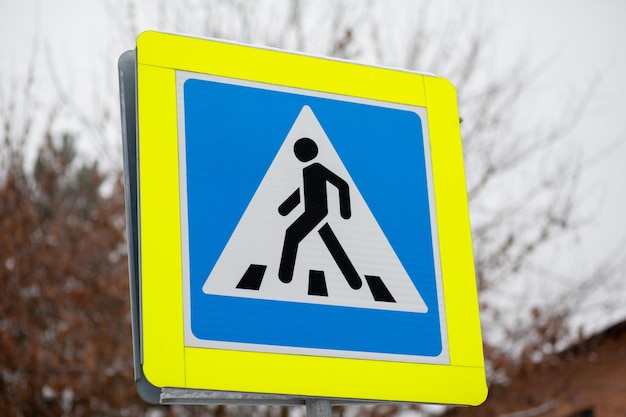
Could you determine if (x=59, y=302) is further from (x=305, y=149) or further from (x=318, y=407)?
(x=318, y=407)

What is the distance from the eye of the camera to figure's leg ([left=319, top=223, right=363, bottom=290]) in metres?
2.16

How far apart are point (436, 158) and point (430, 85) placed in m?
0.24

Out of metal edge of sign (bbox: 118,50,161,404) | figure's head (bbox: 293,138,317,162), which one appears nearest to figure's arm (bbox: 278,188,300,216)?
figure's head (bbox: 293,138,317,162)

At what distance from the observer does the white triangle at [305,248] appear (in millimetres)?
2086

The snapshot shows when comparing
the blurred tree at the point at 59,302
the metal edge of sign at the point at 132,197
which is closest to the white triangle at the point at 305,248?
the metal edge of sign at the point at 132,197

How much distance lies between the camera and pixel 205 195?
2.13 m

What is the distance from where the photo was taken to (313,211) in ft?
7.18

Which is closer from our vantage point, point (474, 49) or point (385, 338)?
point (385, 338)

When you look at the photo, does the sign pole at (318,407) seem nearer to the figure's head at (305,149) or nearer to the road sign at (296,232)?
the road sign at (296,232)

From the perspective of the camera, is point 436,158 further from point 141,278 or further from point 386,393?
point 141,278

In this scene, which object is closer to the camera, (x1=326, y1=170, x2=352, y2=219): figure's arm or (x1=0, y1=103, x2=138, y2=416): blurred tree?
(x1=326, y1=170, x2=352, y2=219): figure's arm

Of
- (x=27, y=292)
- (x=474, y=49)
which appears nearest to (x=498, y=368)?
(x=474, y=49)

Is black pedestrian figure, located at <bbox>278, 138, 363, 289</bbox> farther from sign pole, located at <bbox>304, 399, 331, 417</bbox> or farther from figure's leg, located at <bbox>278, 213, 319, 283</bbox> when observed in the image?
sign pole, located at <bbox>304, 399, 331, 417</bbox>

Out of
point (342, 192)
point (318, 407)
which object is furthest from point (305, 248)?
point (318, 407)
